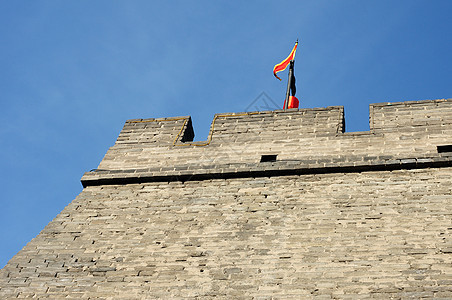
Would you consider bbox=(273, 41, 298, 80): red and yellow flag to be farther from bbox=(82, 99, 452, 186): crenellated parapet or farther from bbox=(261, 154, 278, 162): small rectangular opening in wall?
bbox=(261, 154, 278, 162): small rectangular opening in wall

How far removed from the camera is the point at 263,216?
312 inches

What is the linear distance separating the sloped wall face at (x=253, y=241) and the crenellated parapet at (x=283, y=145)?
7.5 inches

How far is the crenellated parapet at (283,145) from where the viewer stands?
858 cm

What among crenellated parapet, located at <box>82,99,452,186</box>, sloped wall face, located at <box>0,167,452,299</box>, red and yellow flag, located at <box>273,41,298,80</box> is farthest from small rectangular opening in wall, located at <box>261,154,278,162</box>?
red and yellow flag, located at <box>273,41,298,80</box>

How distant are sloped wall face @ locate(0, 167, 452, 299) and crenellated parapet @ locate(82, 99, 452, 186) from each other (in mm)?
191

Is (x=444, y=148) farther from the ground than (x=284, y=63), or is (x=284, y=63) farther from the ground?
(x=284, y=63)

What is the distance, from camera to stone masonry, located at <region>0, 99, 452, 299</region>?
22.8 ft

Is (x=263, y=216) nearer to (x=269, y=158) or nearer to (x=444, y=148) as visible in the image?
(x=269, y=158)

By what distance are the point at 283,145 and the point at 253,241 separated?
2.06 meters

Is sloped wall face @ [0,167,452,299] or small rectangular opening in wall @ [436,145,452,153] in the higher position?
small rectangular opening in wall @ [436,145,452,153]

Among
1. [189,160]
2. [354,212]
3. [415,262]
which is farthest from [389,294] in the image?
[189,160]

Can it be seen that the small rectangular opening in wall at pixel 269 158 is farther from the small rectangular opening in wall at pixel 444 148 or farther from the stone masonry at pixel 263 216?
the small rectangular opening in wall at pixel 444 148

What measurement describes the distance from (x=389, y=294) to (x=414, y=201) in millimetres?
1599

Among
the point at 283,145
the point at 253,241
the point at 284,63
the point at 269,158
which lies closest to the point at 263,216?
the point at 253,241
